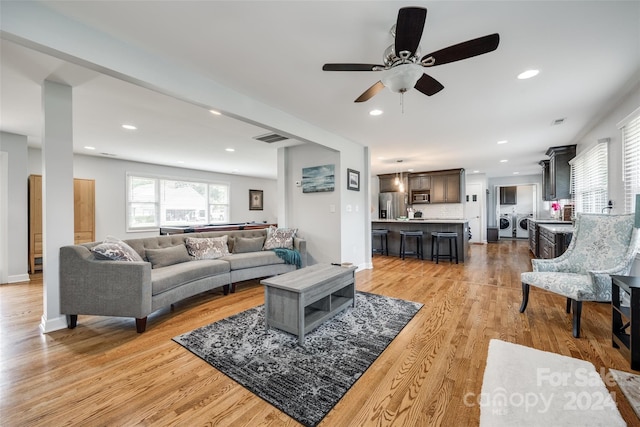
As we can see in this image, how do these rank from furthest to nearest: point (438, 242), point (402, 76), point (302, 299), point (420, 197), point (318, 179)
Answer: point (420, 197) → point (438, 242) → point (318, 179) → point (302, 299) → point (402, 76)

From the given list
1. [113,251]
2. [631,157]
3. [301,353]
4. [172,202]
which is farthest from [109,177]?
[631,157]

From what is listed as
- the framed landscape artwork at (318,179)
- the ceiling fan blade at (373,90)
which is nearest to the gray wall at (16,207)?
the framed landscape artwork at (318,179)

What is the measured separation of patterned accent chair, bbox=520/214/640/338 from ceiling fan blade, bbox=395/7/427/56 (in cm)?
248

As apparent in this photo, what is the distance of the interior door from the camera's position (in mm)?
8875

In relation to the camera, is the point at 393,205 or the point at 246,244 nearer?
the point at 246,244

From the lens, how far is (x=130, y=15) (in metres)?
1.79

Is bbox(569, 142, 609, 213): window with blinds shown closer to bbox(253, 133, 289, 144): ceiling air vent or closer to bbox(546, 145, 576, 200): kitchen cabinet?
bbox(546, 145, 576, 200): kitchen cabinet

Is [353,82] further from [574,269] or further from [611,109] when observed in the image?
[611,109]

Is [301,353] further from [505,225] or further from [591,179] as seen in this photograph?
[505,225]

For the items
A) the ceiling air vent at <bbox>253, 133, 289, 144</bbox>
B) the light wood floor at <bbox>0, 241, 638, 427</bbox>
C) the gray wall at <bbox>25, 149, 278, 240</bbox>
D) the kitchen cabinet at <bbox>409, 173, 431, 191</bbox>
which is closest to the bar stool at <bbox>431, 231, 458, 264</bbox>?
the light wood floor at <bbox>0, 241, 638, 427</bbox>

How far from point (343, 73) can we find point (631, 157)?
3364mm

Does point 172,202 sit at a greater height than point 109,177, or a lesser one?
lesser

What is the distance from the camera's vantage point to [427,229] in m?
6.11

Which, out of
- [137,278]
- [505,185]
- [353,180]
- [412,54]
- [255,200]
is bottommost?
[137,278]
